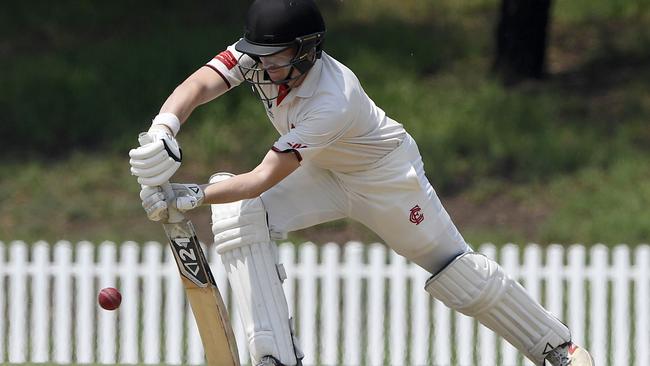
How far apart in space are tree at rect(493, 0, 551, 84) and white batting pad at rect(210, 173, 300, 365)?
17.0 ft

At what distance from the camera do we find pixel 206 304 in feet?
11.4

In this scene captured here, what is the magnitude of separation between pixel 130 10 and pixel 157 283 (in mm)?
5318

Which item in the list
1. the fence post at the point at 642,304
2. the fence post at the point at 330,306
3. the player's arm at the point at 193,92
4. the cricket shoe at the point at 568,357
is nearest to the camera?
the player's arm at the point at 193,92

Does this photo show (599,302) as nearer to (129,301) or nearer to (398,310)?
(398,310)

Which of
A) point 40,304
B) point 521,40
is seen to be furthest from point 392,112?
point 40,304

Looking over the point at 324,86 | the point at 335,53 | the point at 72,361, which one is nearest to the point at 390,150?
the point at 324,86

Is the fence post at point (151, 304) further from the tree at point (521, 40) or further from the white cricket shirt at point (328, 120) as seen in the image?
the tree at point (521, 40)

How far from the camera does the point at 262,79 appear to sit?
349 centimetres

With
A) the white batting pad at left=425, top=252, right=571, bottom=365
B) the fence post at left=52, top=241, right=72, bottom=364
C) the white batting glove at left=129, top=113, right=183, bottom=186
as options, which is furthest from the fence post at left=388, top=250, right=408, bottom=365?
the white batting glove at left=129, top=113, right=183, bottom=186

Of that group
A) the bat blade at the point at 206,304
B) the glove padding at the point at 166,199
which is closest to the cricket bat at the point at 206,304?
the bat blade at the point at 206,304

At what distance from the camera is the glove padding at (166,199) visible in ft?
Answer: 10.6

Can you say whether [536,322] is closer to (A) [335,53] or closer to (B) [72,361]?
(B) [72,361]

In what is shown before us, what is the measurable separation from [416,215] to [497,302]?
41cm

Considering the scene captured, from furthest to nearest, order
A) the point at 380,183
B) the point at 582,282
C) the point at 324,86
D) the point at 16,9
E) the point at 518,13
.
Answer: the point at 16,9
the point at 518,13
the point at 582,282
the point at 380,183
the point at 324,86
